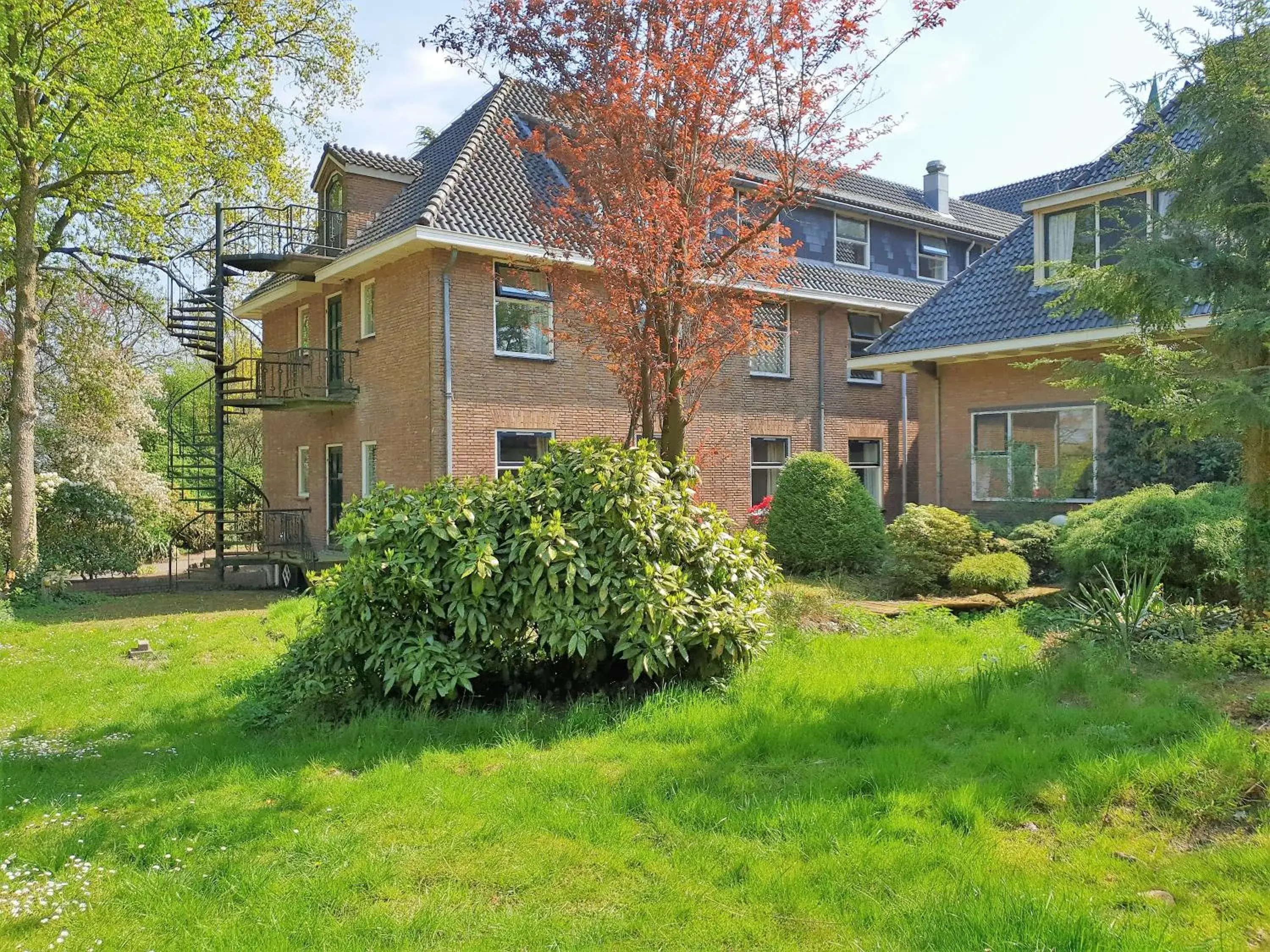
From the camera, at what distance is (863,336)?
23047 mm

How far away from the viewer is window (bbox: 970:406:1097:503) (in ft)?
49.6

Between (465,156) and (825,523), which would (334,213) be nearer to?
(465,156)

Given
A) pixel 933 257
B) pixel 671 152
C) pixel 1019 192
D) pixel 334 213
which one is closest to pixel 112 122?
pixel 334 213

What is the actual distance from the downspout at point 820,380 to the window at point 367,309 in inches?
403

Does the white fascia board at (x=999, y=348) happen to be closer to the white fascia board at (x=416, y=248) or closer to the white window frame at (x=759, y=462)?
Answer: the white fascia board at (x=416, y=248)

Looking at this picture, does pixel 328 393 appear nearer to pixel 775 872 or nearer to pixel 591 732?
pixel 591 732

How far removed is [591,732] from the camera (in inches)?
239

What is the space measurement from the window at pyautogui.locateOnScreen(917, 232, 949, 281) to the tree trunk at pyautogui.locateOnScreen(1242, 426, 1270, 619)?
18803mm

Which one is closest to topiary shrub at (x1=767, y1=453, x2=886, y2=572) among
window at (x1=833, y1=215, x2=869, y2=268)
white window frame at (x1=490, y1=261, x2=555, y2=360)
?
white window frame at (x1=490, y1=261, x2=555, y2=360)

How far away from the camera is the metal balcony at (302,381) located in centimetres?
1894

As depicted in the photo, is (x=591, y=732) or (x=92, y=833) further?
(x=591, y=732)

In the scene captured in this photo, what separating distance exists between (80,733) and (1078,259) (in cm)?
896

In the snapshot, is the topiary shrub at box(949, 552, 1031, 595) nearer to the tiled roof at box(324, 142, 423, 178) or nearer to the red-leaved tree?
the red-leaved tree

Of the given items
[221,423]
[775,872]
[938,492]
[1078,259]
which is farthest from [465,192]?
[775,872]
